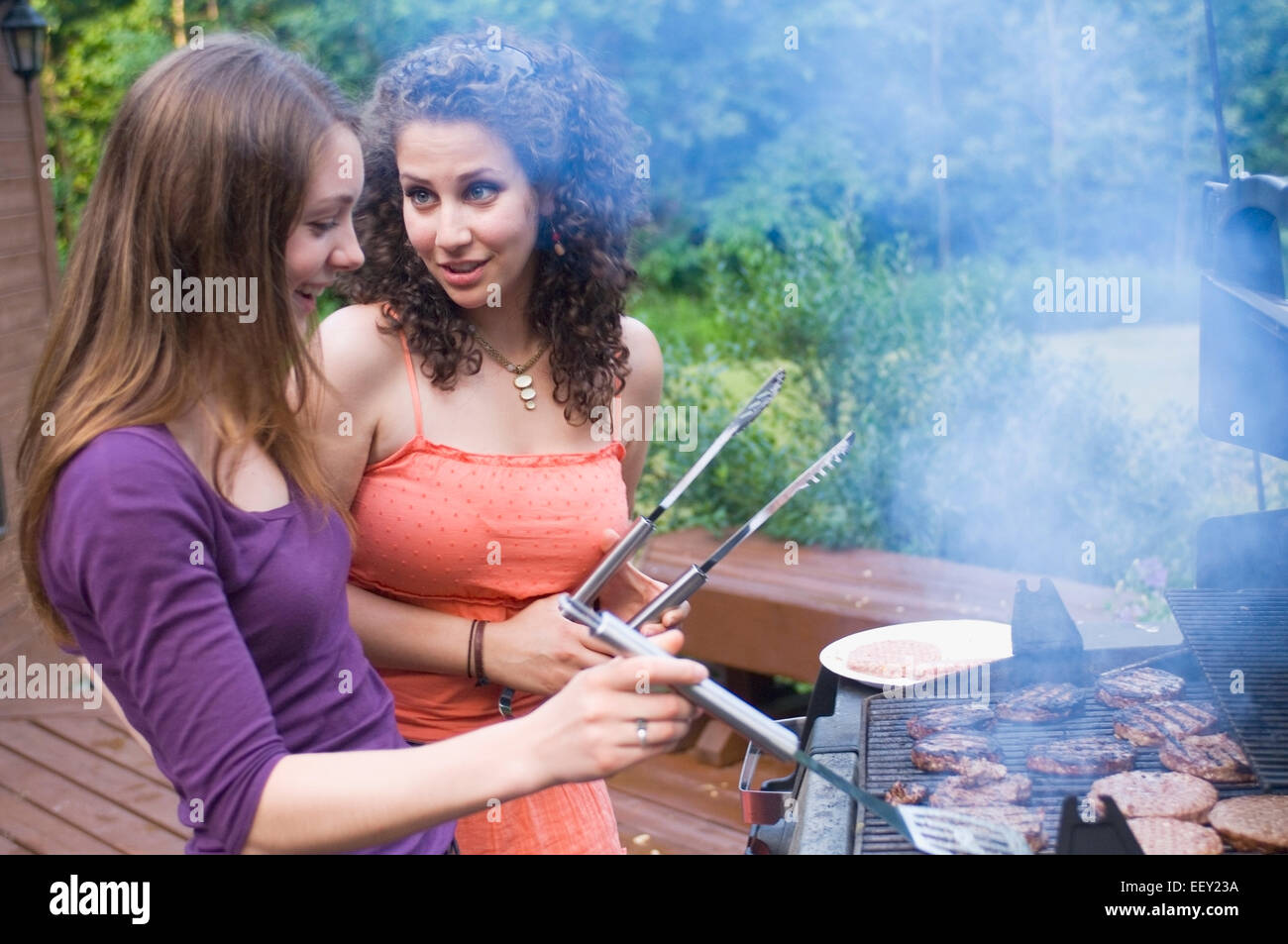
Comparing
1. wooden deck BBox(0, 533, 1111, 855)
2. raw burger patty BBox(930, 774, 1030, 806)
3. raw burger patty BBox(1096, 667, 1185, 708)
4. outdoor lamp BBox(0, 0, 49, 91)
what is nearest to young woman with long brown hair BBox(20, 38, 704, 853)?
raw burger patty BBox(930, 774, 1030, 806)

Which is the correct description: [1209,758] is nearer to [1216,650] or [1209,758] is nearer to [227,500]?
[1216,650]

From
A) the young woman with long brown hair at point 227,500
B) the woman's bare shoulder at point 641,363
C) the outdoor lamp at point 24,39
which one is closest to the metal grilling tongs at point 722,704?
the young woman with long brown hair at point 227,500

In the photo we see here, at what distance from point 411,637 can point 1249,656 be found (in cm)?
140

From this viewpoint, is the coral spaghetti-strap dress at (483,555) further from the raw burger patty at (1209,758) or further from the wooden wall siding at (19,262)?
the wooden wall siding at (19,262)

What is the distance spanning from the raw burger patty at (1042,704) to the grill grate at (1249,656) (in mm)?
220

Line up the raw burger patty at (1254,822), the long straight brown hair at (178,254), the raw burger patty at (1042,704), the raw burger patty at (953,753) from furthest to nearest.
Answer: the raw burger patty at (1042,704), the raw burger patty at (953,753), the raw burger patty at (1254,822), the long straight brown hair at (178,254)

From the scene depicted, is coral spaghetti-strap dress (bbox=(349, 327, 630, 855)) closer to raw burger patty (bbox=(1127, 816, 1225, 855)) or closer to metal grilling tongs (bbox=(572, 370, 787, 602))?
metal grilling tongs (bbox=(572, 370, 787, 602))

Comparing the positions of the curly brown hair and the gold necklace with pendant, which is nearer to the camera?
the curly brown hair

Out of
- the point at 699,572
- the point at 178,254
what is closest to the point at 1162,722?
the point at 699,572

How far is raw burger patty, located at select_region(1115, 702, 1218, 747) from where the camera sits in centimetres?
192

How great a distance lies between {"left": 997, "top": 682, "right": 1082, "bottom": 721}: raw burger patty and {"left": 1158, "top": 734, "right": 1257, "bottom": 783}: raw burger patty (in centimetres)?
18

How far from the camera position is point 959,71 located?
26.6ft

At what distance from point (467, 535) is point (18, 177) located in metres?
5.17

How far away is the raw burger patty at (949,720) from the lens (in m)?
2.04
